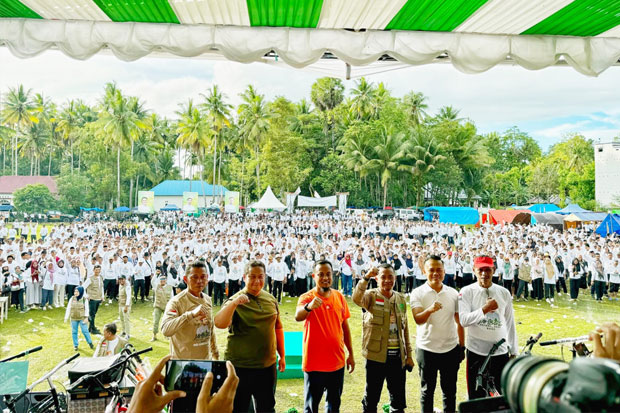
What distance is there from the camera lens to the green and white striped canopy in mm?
2198

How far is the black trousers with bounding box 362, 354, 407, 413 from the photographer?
3.38m

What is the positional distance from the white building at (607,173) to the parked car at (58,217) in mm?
49176

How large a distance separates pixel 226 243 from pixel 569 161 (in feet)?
178

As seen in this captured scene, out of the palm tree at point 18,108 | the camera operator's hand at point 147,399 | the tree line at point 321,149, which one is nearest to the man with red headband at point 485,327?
the camera operator's hand at point 147,399

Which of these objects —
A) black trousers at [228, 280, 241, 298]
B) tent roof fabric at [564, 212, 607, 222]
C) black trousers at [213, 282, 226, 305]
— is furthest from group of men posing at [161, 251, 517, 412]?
tent roof fabric at [564, 212, 607, 222]

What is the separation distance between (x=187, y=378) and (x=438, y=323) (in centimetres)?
240

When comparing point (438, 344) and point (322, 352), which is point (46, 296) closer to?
point (322, 352)

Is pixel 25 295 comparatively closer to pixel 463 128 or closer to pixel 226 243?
pixel 226 243

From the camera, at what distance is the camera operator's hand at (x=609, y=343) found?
4.79 feet

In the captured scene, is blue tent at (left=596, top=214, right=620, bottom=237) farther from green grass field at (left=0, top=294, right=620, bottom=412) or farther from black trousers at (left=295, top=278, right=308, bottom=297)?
black trousers at (left=295, top=278, right=308, bottom=297)

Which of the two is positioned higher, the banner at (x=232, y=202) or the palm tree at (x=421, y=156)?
the palm tree at (x=421, y=156)

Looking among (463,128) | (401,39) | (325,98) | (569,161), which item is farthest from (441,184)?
(401,39)

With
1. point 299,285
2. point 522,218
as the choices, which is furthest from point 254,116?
point 299,285

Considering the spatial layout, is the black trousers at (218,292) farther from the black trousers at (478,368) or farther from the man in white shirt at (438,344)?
the black trousers at (478,368)
